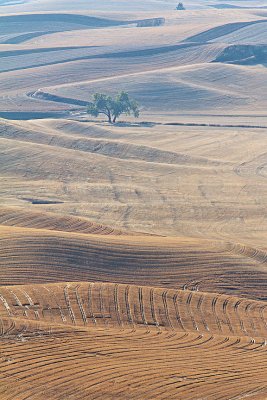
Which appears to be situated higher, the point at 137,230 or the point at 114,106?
the point at 137,230

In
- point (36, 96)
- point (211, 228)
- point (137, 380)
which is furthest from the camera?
point (36, 96)

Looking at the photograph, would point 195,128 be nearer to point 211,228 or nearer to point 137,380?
point 211,228

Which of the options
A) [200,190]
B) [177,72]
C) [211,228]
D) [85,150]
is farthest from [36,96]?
[211,228]

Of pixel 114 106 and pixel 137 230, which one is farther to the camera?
pixel 114 106

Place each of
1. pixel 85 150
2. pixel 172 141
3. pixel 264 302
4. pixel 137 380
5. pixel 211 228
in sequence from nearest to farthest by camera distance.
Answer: pixel 137 380 < pixel 264 302 < pixel 211 228 < pixel 85 150 < pixel 172 141

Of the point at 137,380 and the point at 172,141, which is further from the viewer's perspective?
the point at 172,141
